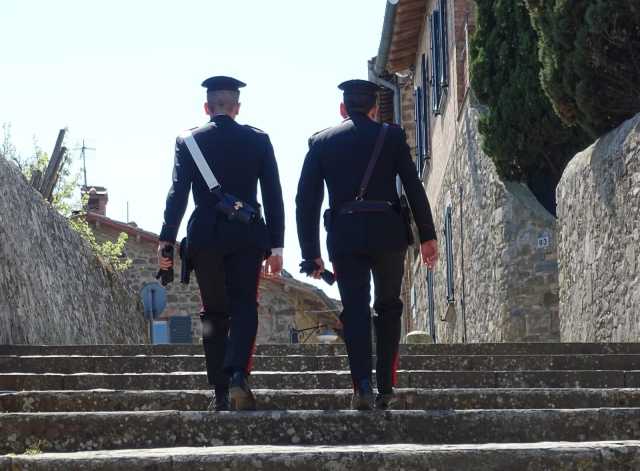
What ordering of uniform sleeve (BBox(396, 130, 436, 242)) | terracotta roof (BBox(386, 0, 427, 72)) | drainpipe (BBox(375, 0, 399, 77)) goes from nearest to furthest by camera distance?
uniform sleeve (BBox(396, 130, 436, 242))
drainpipe (BBox(375, 0, 399, 77))
terracotta roof (BBox(386, 0, 427, 72))

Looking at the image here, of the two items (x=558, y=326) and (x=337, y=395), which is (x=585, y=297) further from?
(x=337, y=395)

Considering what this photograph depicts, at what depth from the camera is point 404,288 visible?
2738cm

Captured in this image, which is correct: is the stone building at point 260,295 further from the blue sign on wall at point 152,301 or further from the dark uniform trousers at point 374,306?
the dark uniform trousers at point 374,306

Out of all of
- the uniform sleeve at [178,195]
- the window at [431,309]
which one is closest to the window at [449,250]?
the window at [431,309]

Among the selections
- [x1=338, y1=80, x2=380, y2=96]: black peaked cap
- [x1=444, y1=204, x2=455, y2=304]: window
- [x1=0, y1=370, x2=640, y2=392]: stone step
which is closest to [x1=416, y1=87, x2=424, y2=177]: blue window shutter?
[x1=444, y1=204, x2=455, y2=304]: window

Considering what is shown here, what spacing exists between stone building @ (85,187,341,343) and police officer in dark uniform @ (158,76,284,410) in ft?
81.3

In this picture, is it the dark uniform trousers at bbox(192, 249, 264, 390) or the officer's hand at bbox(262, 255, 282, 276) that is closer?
the dark uniform trousers at bbox(192, 249, 264, 390)

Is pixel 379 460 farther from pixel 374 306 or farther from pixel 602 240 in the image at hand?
pixel 602 240

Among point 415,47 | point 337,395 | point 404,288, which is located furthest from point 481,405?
point 404,288

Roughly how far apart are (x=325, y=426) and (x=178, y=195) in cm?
135

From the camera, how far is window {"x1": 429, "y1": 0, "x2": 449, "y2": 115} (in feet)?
59.0

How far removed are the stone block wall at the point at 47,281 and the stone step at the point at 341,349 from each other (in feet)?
5.42

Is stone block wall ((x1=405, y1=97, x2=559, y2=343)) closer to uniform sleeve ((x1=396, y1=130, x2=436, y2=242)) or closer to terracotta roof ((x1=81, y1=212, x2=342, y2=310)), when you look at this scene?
uniform sleeve ((x1=396, y1=130, x2=436, y2=242))

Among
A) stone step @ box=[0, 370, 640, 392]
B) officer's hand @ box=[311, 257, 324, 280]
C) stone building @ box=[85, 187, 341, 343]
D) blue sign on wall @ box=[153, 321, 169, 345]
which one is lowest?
stone step @ box=[0, 370, 640, 392]
